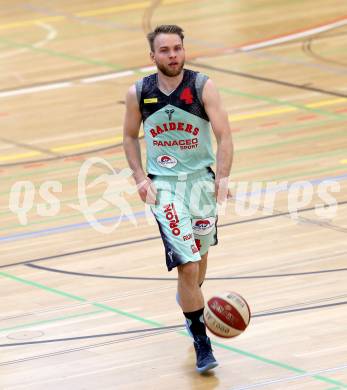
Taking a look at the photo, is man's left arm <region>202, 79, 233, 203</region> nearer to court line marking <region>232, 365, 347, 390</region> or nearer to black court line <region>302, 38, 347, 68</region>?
court line marking <region>232, 365, 347, 390</region>

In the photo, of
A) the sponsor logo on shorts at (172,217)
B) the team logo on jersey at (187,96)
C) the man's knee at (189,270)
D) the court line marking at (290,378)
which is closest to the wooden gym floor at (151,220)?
→ the court line marking at (290,378)

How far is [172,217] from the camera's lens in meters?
8.89

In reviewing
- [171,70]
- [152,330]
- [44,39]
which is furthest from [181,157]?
[44,39]

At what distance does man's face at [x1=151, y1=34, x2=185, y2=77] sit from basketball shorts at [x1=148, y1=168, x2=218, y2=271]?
2.47 feet

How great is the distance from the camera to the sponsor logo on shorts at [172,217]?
29.1ft

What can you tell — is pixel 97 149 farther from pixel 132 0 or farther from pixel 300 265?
pixel 132 0

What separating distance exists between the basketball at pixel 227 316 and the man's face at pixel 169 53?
5.26 feet

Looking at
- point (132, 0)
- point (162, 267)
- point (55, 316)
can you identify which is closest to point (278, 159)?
point (162, 267)

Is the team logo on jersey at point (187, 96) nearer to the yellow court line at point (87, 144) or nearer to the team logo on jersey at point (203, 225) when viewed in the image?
the team logo on jersey at point (203, 225)

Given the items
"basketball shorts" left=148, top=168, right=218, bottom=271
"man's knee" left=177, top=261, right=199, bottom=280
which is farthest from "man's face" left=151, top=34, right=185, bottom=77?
"man's knee" left=177, top=261, right=199, bottom=280

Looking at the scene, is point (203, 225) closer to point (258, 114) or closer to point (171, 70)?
point (171, 70)

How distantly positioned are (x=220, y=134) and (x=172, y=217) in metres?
0.66

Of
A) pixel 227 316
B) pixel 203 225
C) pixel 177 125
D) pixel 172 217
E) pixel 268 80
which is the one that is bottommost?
pixel 227 316

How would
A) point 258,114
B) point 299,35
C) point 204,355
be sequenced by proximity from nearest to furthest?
point 204,355 → point 258,114 → point 299,35
